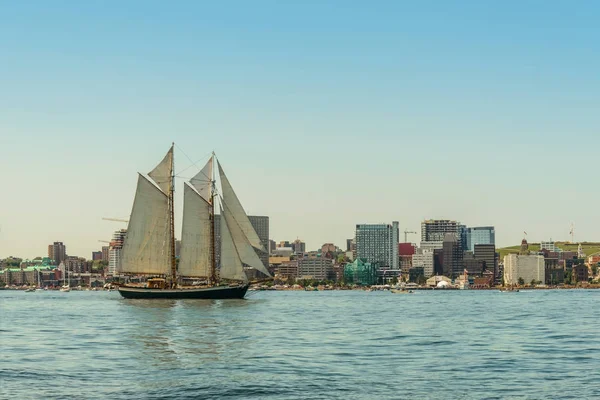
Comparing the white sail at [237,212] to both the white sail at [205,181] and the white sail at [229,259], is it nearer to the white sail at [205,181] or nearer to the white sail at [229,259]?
the white sail at [229,259]

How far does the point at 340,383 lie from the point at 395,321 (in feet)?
156

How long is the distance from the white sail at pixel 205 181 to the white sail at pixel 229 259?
306 inches

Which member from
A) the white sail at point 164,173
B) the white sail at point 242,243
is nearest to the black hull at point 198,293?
the white sail at point 242,243

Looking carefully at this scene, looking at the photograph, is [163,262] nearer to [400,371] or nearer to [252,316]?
[252,316]

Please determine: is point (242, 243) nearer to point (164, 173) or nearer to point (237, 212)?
point (237, 212)

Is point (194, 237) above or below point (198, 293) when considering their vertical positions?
above

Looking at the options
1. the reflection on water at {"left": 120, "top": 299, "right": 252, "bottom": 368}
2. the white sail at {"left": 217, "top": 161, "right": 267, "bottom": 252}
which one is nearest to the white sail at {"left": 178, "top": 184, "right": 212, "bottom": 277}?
the white sail at {"left": 217, "top": 161, "right": 267, "bottom": 252}

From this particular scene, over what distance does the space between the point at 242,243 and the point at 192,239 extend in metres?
8.48

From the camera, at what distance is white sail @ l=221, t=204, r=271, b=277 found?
130500mm

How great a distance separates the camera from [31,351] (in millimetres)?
57656

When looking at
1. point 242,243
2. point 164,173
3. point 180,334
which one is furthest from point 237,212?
point 180,334

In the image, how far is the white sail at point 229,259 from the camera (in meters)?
132

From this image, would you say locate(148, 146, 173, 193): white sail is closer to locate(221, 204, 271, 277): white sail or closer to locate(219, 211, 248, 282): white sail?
locate(219, 211, 248, 282): white sail

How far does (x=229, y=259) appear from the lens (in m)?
134
